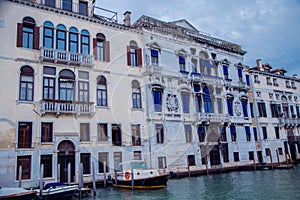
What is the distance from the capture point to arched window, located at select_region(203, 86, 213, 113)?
83.6ft

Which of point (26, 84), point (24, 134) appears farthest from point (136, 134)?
point (26, 84)

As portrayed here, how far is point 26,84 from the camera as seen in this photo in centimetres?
1689

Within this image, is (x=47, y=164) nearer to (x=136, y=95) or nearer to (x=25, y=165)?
(x=25, y=165)

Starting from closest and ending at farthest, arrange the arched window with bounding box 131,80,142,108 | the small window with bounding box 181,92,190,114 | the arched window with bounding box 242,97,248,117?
the arched window with bounding box 131,80,142,108, the small window with bounding box 181,92,190,114, the arched window with bounding box 242,97,248,117

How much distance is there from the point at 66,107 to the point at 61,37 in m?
4.87

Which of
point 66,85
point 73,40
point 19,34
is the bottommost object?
point 66,85

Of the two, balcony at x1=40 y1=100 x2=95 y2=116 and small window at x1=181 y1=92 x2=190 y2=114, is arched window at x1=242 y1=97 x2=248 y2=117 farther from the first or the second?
balcony at x1=40 y1=100 x2=95 y2=116

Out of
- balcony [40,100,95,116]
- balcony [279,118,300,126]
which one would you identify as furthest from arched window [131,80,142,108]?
balcony [279,118,300,126]

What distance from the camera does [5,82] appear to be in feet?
53.0

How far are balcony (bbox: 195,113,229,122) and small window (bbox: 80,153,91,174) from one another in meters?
10.2

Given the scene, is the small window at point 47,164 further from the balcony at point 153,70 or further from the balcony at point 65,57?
the balcony at point 153,70

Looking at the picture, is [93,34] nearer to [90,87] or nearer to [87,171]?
[90,87]

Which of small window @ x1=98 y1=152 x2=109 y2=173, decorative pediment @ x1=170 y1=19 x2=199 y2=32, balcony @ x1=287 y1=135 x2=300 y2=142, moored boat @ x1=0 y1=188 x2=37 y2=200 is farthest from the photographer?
balcony @ x1=287 y1=135 x2=300 y2=142

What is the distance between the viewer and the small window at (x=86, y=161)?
1784 centimetres
